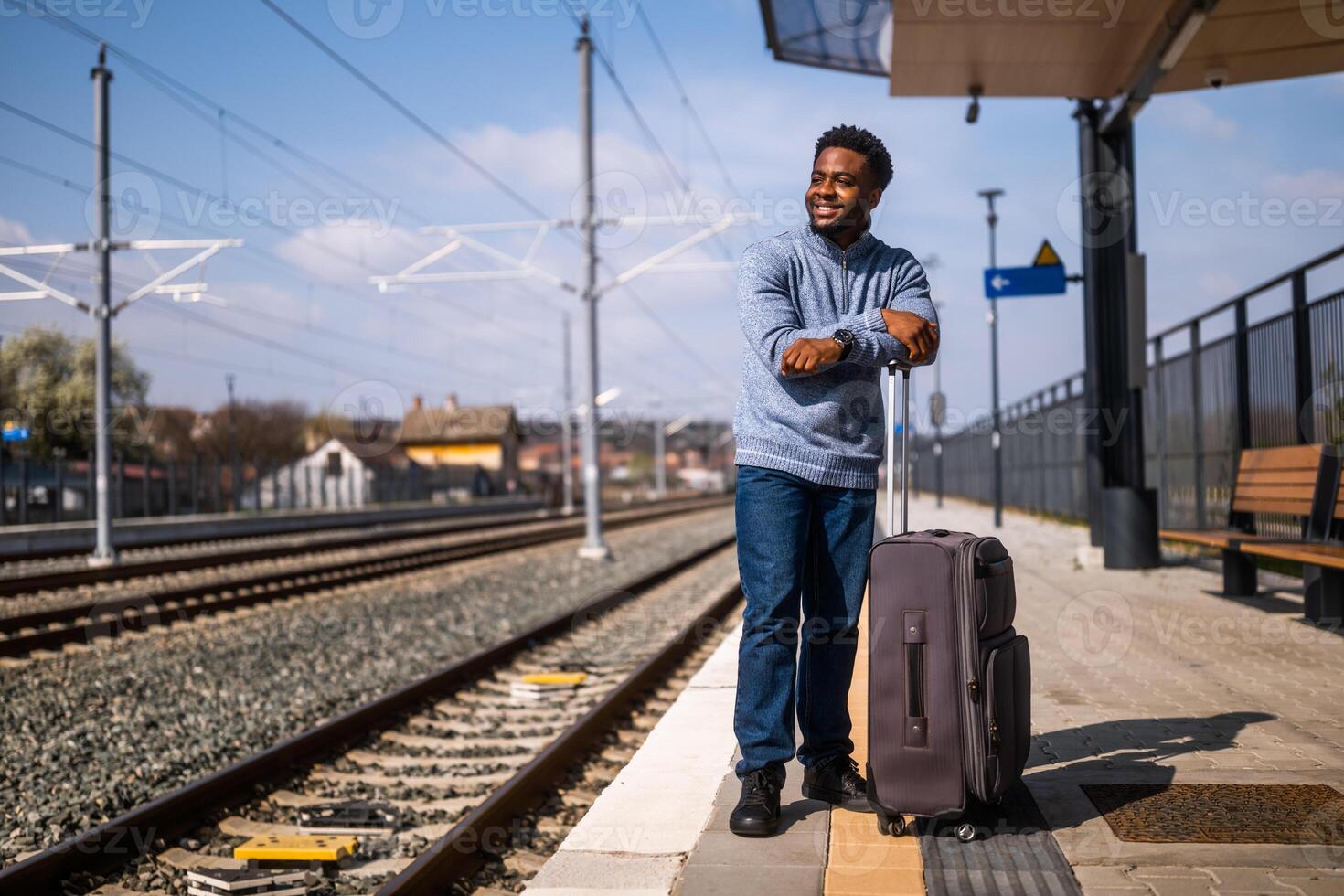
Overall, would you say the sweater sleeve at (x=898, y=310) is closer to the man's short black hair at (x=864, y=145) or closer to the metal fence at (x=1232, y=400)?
the man's short black hair at (x=864, y=145)

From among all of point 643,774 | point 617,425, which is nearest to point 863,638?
point 643,774

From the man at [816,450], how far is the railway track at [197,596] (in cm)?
822

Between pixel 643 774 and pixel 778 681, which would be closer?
pixel 778 681

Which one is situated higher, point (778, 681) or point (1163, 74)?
point (1163, 74)

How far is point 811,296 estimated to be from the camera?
352 centimetres

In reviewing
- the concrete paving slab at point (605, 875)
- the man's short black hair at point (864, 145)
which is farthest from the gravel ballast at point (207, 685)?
the man's short black hair at point (864, 145)

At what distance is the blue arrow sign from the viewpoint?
11992mm

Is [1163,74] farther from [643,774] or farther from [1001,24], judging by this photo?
[643,774]

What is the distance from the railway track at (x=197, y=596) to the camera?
34.6ft

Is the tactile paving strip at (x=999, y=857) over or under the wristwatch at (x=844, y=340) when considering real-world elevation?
under

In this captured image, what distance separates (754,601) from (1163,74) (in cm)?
670

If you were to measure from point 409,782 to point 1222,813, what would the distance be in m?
3.62

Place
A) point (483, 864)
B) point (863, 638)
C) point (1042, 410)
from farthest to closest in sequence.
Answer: point (1042, 410), point (863, 638), point (483, 864)

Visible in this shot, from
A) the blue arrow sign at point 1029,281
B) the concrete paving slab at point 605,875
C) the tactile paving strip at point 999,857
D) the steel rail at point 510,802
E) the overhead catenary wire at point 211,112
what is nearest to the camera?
the tactile paving strip at point 999,857
